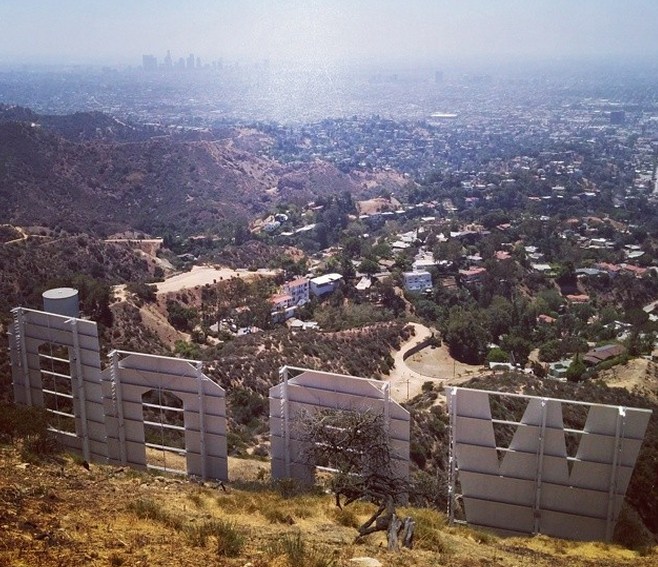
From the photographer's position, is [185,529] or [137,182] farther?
[137,182]

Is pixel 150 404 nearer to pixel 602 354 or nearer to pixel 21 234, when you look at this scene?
pixel 602 354

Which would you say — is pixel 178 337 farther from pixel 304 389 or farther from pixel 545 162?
pixel 545 162

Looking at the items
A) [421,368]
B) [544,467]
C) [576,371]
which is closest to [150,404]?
[544,467]

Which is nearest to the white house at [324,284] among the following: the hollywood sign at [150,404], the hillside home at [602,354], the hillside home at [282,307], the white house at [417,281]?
the hillside home at [282,307]

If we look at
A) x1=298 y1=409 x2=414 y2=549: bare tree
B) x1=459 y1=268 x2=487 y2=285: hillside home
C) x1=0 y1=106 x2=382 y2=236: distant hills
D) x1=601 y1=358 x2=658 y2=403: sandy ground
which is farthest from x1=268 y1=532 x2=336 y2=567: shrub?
x1=0 y1=106 x2=382 y2=236: distant hills

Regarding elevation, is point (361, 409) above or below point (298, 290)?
above

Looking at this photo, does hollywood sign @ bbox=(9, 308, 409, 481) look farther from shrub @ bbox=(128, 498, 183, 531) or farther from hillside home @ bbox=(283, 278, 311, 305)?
hillside home @ bbox=(283, 278, 311, 305)

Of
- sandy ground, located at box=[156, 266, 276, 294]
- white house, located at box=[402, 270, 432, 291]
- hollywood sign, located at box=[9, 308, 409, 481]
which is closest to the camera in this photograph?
hollywood sign, located at box=[9, 308, 409, 481]
